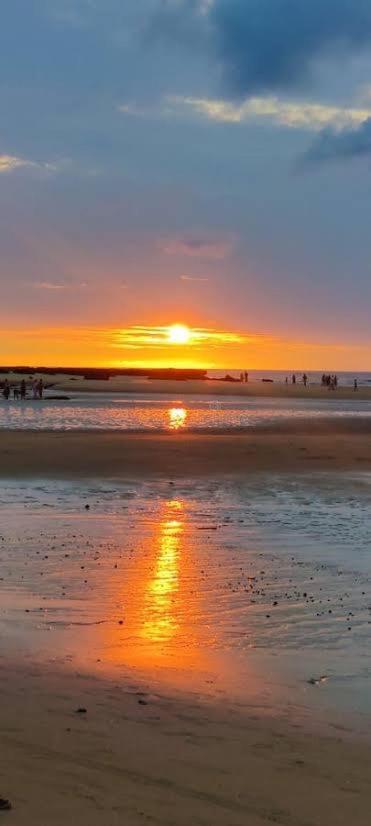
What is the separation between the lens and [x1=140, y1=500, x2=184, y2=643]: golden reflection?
8758mm

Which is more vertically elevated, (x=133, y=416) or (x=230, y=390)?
(x=230, y=390)

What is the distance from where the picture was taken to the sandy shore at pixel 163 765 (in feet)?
16.0

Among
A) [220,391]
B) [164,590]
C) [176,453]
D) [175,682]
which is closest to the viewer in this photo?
[175,682]

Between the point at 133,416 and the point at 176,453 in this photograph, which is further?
the point at 133,416

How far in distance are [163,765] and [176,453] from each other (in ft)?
79.8

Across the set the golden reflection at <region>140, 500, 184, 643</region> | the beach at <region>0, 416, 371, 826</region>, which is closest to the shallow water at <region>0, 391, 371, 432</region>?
the beach at <region>0, 416, 371, 826</region>

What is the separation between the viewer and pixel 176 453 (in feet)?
97.8

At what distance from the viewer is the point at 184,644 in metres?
Result: 8.31

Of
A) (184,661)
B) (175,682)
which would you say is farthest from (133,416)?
(175,682)

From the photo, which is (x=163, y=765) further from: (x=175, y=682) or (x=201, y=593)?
(x=201, y=593)

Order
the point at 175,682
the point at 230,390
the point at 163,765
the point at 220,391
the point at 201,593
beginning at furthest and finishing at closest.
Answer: the point at 230,390
the point at 220,391
the point at 201,593
the point at 175,682
the point at 163,765

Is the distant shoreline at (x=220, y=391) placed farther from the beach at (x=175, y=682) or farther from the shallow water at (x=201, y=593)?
the beach at (x=175, y=682)

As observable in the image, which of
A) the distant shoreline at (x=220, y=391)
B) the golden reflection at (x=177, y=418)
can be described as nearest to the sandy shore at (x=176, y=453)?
the golden reflection at (x=177, y=418)

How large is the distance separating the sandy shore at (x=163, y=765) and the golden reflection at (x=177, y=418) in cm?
3637
